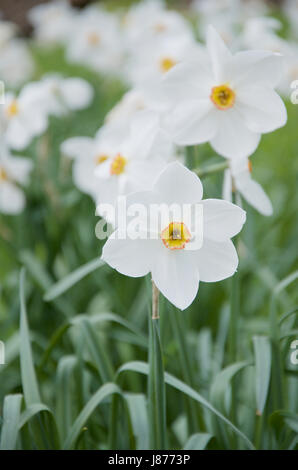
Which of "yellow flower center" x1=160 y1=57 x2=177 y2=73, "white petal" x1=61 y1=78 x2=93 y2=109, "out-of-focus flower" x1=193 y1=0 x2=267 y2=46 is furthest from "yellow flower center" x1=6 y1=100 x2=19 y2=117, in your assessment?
"out-of-focus flower" x1=193 y1=0 x2=267 y2=46

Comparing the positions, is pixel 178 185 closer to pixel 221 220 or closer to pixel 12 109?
pixel 221 220

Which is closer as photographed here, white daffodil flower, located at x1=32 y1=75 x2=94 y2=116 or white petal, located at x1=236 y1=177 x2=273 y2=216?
white petal, located at x1=236 y1=177 x2=273 y2=216

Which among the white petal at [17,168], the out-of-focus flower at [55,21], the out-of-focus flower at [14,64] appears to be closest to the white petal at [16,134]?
the white petal at [17,168]

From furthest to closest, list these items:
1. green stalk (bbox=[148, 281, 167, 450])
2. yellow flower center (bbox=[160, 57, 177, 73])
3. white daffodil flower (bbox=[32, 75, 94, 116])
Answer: white daffodil flower (bbox=[32, 75, 94, 116]) → yellow flower center (bbox=[160, 57, 177, 73]) → green stalk (bbox=[148, 281, 167, 450])

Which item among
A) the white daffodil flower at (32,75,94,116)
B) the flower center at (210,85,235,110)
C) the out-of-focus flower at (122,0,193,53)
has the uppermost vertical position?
the out-of-focus flower at (122,0,193,53)

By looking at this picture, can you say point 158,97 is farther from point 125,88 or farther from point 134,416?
point 125,88

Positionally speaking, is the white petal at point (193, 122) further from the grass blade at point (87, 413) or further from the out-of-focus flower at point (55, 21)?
the out-of-focus flower at point (55, 21)

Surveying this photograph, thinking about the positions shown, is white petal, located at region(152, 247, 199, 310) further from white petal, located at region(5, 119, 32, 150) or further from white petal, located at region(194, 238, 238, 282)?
white petal, located at region(5, 119, 32, 150)

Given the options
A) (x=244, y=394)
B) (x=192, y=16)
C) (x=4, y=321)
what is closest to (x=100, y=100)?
(x=4, y=321)
